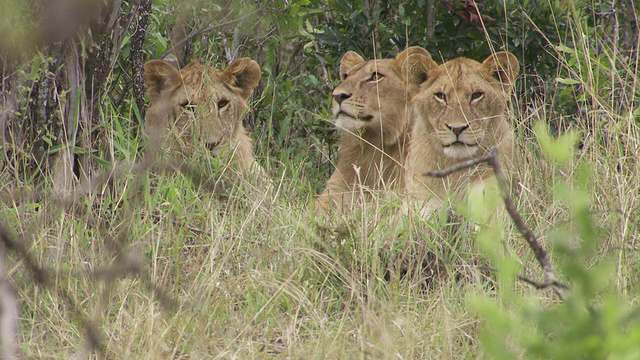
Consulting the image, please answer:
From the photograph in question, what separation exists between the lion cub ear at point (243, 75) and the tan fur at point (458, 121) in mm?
916

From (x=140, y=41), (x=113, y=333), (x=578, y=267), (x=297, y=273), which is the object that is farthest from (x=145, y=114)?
(x=578, y=267)

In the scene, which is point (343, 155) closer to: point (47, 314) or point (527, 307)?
point (47, 314)

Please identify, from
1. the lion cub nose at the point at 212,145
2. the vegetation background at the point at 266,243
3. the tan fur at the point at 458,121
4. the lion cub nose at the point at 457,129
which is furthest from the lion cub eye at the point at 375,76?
the lion cub nose at the point at 212,145

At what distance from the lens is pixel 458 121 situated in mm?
4727

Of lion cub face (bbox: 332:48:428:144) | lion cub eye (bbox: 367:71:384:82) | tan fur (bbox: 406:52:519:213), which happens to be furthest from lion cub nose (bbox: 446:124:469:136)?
lion cub eye (bbox: 367:71:384:82)

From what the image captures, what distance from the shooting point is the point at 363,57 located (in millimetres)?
6047

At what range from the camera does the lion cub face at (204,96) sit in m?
4.92

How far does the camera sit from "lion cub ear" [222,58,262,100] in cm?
529

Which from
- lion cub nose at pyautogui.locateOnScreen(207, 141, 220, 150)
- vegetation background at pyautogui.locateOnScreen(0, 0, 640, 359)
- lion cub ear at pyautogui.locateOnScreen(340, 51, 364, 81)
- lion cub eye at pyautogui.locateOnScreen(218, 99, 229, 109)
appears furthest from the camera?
lion cub ear at pyautogui.locateOnScreen(340, 51, 364, 81)

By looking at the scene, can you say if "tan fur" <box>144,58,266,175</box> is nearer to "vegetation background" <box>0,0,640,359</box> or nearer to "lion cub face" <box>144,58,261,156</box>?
"lion cub face" <box>144,58,261,156</box>

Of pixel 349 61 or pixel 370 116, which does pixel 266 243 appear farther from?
pixel 349 61

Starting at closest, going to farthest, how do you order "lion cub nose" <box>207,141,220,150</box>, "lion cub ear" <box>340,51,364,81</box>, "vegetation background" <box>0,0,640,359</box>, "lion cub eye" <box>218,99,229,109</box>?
Result: 1. "vegetation background" <box>0,0,640,359</box>
2. "lion cub nose" <box>207,141,220,150</box>
3. "lion cub eye" <box>218,99,229,109</box>
4. "lion cub ear" <box>340,51,364,81</box>

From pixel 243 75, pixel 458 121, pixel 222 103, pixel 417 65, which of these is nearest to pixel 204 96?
pixel 222 103

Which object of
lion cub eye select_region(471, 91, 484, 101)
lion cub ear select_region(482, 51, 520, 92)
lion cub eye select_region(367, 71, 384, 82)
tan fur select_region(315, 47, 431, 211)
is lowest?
tan fur select_region(315, 47, 431, 211)
